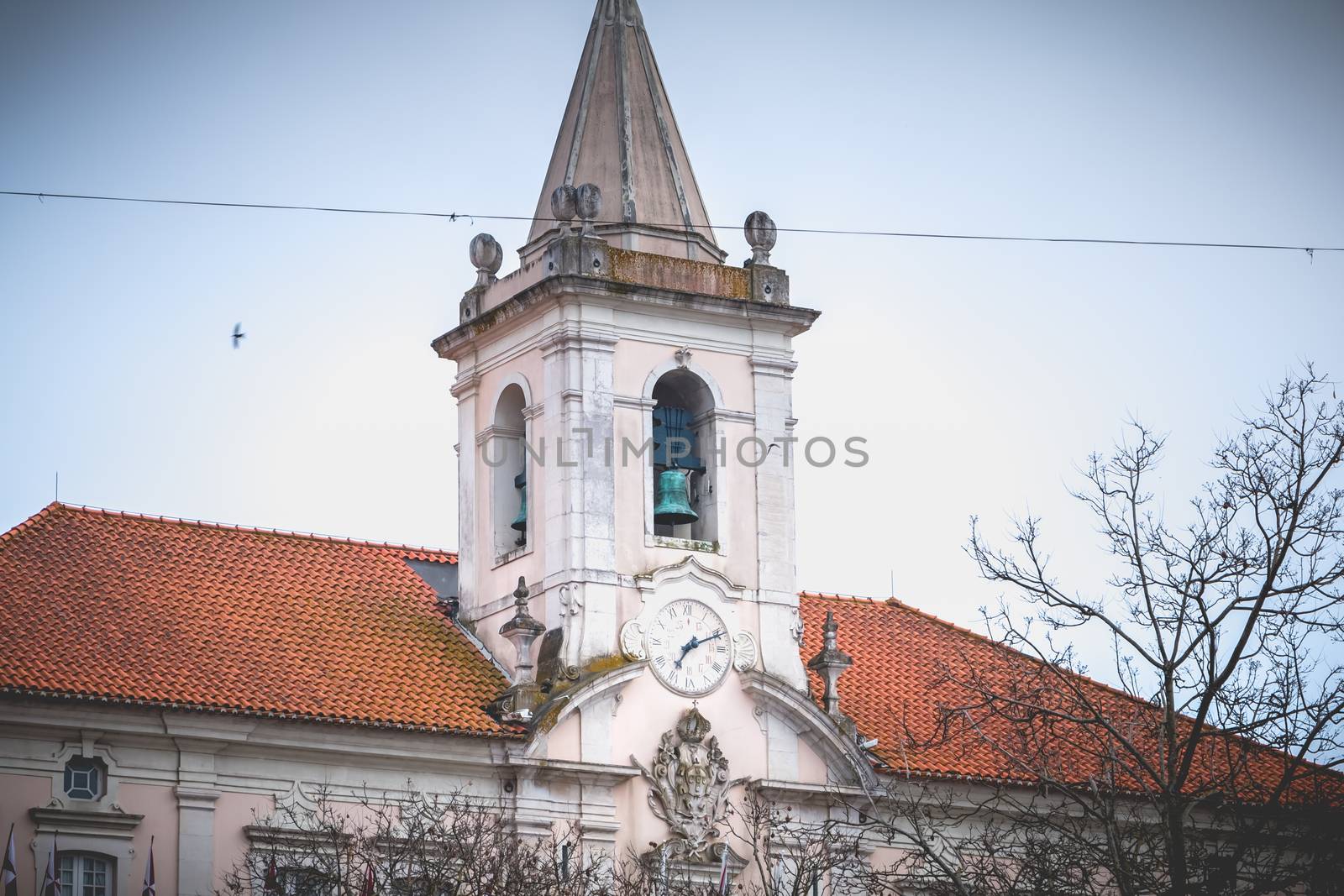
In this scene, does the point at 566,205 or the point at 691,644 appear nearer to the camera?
the point at 691,644

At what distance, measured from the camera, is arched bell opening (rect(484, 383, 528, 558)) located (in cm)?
3591

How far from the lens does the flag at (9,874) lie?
28828 millimetres

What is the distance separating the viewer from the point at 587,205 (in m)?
35.1

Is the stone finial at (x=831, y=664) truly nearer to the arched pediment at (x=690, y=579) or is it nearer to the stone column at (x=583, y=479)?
the arched pediment at (x=690, y=579)

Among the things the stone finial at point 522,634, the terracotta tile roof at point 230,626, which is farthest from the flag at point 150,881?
the stone finial at point 522,634

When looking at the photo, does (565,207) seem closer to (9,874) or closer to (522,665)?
(522,665)

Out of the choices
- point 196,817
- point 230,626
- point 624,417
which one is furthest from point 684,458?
point 196,817

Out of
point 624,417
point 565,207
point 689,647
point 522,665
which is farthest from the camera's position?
point 565,207

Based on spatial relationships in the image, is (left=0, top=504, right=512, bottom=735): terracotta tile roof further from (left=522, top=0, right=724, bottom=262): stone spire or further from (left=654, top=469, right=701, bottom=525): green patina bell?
(left=522, top=0, right=724, bottom=262): stone spire

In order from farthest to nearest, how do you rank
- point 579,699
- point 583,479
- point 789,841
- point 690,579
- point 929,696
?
1. point 929,696
2. point 690,579
3. point 583,479
4. point 789,841
5. point 579,699

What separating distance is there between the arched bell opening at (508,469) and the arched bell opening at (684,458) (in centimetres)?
195

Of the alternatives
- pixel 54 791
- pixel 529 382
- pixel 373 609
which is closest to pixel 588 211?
pixel 529 382

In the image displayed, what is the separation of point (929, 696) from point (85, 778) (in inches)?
508

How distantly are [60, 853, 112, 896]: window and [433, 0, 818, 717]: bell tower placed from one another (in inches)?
231
